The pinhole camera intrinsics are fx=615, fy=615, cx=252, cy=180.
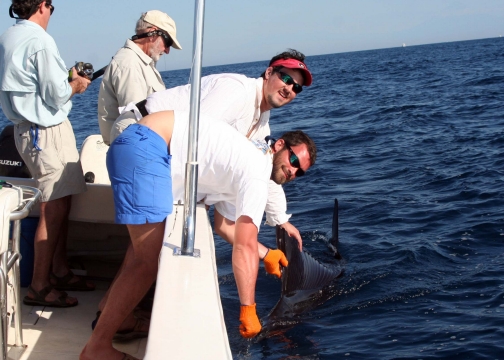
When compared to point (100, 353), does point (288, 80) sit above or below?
above

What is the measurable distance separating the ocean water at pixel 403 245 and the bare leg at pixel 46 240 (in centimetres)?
145

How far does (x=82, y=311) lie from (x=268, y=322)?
1.61 m

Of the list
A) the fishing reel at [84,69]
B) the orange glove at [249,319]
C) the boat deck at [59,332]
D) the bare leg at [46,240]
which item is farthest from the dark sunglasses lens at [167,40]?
the orange glove at [249,319]

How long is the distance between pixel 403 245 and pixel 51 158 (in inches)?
159

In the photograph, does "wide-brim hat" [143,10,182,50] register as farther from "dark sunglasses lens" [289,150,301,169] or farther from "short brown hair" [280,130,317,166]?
"dark sunglasses lens" [289,150,301,169]

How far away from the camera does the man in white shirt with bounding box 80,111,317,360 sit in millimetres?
2490

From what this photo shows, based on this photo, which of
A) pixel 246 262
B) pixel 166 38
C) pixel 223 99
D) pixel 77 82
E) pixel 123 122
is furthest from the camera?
pixel 166 38

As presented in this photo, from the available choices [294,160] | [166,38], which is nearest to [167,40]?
[166,38]

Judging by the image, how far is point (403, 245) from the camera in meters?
6.28

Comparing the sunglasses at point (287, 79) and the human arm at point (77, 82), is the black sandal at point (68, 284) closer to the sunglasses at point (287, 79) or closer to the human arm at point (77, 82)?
the human arm at point (77, 82)

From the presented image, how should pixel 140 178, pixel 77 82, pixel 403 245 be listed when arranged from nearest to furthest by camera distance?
pixel 140 178
pixel 77 82
pixel 403 245

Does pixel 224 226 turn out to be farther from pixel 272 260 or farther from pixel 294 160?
pixel 294 160

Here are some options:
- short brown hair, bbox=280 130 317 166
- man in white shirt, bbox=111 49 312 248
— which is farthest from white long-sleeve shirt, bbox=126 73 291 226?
short brown hair, bbox=280 130 317 166

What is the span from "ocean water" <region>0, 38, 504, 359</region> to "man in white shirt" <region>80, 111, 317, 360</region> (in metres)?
1.69
